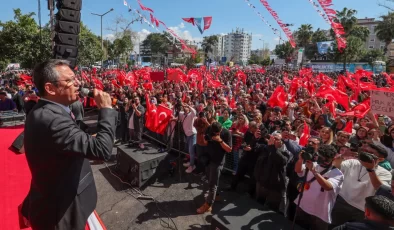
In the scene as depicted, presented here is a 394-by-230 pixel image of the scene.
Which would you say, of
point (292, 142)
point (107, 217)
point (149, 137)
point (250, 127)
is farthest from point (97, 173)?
point (292, 142)

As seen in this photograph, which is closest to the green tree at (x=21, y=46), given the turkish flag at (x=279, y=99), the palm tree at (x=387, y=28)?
the turkish flag at (x=279, y=99)

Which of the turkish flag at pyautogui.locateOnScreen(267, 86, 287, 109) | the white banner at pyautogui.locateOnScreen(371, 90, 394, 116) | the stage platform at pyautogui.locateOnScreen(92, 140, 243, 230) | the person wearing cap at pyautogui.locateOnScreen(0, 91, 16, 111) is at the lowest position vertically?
the stage platform at pyautogui.locateOnScreen(92, 140, 243, 230)

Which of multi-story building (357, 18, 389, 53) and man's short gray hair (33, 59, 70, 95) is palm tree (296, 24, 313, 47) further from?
man's short gray hair (33, 59, 70, 95)

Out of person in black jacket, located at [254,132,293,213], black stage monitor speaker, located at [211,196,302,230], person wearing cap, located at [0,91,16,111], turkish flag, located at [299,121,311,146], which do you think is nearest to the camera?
black stage monitor speaker, located at [211,196,302,230]

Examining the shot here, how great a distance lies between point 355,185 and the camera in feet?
11.9

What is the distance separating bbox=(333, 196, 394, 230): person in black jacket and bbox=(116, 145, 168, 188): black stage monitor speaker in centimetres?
437

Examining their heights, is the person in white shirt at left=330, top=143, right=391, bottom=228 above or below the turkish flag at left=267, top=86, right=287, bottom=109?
below

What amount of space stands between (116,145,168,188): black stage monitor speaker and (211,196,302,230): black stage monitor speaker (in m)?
2.55

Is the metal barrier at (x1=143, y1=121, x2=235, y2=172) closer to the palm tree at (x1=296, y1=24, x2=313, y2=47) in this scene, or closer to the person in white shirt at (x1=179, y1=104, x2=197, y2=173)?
the person in white shirt at (x1=179, y1=104, x2=197, y2=173)

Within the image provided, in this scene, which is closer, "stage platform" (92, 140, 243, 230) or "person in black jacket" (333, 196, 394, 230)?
"person in black jacket" (333, 196, 394, 230)

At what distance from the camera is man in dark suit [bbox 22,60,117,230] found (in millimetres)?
1499

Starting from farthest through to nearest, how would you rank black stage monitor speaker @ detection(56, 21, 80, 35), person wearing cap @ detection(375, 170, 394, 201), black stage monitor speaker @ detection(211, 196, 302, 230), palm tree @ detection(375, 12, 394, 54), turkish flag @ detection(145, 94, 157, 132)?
palm tree @ detection(375, 12, 394, 54), turkish flag @ detection(145, 94, 157, 132), black stage monitor speaker @ detection(56, 21, 80, 35), black stage monitor speaker @ detection(211, 196, 302, 230), person wearing cap @ detection(375, 170, 394, 201)

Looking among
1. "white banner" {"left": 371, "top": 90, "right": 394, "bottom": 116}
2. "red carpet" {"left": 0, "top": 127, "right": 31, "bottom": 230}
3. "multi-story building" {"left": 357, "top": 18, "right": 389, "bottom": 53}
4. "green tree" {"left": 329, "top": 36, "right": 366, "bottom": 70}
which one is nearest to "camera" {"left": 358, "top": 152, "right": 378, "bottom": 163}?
"white banner" {"left": 371, "top": 90, "right": 394, "bottom": 116}

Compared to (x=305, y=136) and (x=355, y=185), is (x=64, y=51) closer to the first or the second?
(x=305, y=136)
